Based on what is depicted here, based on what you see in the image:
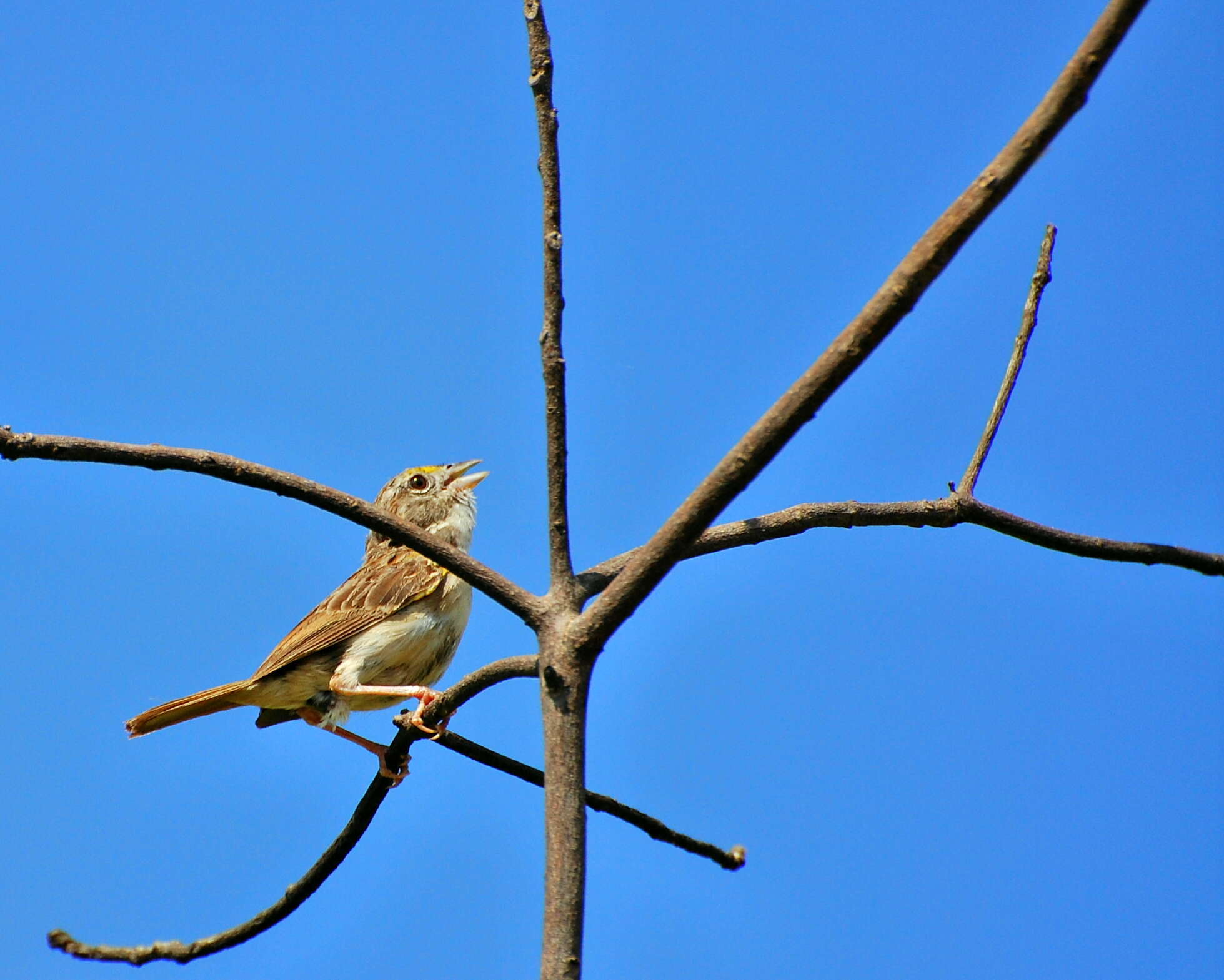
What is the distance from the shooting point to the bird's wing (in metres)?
6.84

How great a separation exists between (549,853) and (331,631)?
4813 mm

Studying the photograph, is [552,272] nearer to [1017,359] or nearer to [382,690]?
[1017,359]

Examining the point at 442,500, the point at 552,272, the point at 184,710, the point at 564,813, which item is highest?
the point at 442,500

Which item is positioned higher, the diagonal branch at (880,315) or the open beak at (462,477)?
the open beak at (462,477)

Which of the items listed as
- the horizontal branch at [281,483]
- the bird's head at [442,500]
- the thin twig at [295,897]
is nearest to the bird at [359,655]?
the bird's head at [442,500]

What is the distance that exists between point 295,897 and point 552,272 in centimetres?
234

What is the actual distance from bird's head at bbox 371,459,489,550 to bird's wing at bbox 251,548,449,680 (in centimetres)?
67

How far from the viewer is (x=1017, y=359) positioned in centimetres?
400

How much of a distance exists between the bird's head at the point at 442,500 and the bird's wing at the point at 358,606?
670 mm

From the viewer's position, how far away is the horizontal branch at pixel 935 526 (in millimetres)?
3215

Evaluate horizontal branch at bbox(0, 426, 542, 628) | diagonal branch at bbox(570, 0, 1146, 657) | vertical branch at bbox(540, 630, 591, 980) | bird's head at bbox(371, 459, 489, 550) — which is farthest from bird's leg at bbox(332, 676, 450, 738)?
diagonal branch at bbox(570, 0, 1146, 657)

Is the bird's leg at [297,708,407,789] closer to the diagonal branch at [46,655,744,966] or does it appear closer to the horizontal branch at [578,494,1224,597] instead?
the diagonal branch at [46,655,744,966]

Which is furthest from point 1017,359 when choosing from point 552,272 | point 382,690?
point 382,690

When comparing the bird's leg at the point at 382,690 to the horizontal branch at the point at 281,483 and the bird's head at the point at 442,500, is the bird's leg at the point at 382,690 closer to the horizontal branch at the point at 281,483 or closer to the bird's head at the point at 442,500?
the bird's head at the point at 442,500
